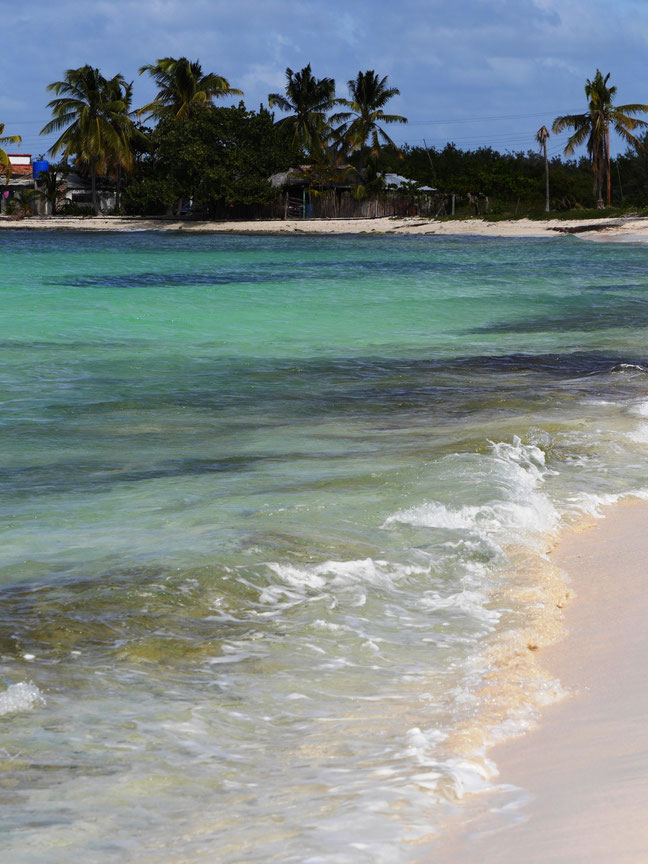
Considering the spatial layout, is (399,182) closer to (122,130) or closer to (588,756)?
(122,130)

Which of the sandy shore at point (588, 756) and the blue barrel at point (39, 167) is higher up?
the blue barrel at point (39, 167)

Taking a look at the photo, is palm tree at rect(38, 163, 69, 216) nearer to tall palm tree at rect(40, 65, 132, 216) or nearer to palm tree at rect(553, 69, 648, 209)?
tall palm tree at rect(40, 65, 132, 216)

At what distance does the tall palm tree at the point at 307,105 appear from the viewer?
55156 mm

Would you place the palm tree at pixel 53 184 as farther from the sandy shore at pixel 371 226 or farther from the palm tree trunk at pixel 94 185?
the palm tree trunk at pixel 94 185

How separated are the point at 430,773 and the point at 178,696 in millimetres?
945

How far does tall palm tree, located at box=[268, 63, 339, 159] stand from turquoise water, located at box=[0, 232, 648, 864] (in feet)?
155

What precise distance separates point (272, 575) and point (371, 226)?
161 ft

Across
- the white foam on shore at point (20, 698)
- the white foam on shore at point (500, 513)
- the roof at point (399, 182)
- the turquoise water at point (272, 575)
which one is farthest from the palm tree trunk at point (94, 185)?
the white foam on shore at point (20, 698)

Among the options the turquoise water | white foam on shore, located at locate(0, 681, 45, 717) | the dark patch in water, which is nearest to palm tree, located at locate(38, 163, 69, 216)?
the dark patch in water

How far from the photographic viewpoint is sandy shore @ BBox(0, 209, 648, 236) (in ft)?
138

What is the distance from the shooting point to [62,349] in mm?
12562

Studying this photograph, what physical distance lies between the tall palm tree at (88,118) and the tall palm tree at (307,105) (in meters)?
9.53

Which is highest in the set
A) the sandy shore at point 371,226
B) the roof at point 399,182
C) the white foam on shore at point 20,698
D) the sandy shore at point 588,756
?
the roof at point 399,182

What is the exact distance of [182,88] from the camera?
56531 millimetres
